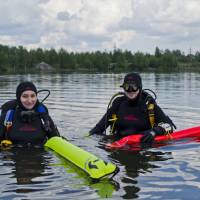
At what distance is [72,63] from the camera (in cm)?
10456

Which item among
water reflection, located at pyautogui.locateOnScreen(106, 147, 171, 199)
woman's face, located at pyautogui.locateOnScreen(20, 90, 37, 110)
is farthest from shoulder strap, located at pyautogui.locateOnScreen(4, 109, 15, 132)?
water reflection, located at pyautogui.locateOnScreen(106, 147, 171, 199)

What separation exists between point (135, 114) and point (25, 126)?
2.46 meters

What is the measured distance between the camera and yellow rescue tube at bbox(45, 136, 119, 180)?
20.0 ft

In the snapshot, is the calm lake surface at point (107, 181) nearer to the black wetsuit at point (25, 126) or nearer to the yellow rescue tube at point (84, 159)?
the yellow rescue tube at point (84, 159)

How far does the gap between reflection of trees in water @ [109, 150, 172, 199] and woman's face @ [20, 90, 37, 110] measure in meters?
1.67

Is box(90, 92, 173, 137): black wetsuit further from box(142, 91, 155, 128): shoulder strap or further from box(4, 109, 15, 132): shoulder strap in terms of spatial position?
box(4, 109, 15, 132): shoulder strap

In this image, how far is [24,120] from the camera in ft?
26.5

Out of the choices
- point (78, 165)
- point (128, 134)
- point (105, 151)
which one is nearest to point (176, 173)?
point (78, 165)

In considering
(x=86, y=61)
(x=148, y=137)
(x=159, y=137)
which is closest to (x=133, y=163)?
(x=148, y=137)

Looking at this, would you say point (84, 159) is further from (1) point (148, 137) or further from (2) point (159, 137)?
(2) point (159, 137)

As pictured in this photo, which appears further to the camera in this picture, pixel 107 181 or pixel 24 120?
pixel 24 120

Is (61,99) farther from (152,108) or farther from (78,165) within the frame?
(78,165)

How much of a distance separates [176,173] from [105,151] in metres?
2.02

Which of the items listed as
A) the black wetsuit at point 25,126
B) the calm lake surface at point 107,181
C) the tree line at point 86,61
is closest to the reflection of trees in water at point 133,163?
the calm lake surface at point 107,181
